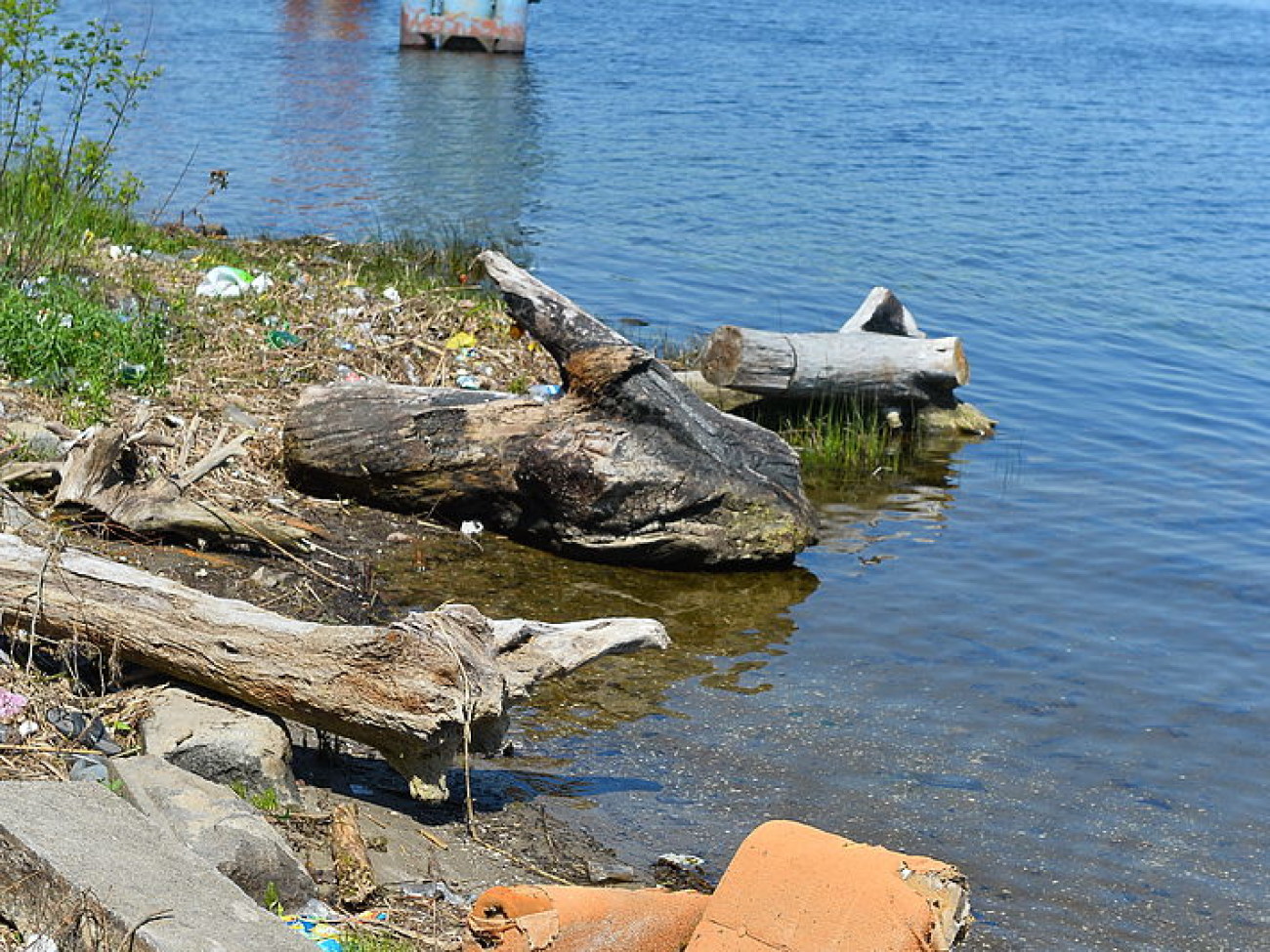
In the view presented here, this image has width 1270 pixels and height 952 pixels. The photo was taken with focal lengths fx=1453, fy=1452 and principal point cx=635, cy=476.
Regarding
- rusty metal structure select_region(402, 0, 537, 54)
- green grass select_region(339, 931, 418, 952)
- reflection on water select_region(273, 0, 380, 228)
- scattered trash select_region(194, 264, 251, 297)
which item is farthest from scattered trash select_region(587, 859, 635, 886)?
rusty metal structure select_region(402, 0, 537, 54)

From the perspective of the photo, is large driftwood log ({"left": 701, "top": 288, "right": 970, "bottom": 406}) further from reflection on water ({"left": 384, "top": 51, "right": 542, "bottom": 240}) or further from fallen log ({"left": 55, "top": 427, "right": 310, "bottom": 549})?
reflection on water ({"left": 384, "top": 51, "right": 542, "bottom": 240})

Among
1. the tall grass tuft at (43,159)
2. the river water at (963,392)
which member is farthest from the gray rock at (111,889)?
the tall grass tuft at (43,159)

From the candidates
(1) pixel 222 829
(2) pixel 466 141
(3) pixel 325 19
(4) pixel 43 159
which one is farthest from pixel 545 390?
(3) pixel 325 19

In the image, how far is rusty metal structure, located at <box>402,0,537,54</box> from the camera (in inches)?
1308

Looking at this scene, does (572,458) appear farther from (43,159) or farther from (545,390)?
(43,159)

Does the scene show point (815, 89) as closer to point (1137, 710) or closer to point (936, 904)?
point (1137, 710)

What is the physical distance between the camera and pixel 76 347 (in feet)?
25.6

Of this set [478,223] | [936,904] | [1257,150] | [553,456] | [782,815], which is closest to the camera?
[936,904]

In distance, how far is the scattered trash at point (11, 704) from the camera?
4309mm

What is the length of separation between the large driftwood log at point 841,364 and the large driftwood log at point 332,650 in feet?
15.6

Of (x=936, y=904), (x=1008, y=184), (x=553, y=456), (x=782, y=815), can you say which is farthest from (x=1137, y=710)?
(x=1008, y=184)

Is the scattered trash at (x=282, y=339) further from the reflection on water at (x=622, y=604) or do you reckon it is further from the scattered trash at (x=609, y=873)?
the scattered trash at (x=609, y=873)

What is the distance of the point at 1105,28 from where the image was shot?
4575cm

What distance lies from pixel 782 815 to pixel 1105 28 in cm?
4552
